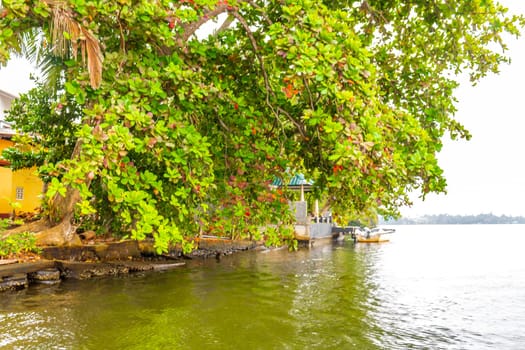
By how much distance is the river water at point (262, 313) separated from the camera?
27.1 feet

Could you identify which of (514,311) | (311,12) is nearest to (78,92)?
(311,12)

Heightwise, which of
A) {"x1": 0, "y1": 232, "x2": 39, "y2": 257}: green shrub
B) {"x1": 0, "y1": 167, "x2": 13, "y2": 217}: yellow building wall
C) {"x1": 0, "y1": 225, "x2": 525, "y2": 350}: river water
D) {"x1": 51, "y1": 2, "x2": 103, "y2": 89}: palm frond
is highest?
{"x1": 51, "y1": 2, "x2": 103, "y2": 89}: palm frond

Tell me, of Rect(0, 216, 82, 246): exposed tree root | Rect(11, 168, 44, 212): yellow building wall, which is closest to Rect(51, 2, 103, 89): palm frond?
Rect(0, 216, 82, 246): exposed tree root

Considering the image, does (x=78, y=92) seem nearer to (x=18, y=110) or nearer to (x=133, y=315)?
(x=133, y=315)

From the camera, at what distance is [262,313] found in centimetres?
1044

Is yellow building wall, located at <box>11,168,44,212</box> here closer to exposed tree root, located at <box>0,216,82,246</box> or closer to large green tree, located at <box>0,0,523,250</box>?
exposed tree root, located at <box>0,216,82,246</box>

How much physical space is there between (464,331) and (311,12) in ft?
25.9

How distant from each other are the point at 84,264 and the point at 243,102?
916 centimetres

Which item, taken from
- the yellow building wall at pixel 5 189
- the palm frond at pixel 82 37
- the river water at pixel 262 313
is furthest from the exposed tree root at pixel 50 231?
the yellow building wall at pixel 5 189

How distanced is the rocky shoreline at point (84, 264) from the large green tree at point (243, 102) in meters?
5.49

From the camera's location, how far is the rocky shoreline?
12352 millimetres

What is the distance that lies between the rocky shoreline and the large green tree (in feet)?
18.0

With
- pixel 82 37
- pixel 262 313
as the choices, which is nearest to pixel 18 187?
pixel 262 313

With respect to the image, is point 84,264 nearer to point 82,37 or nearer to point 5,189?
point 82,37
